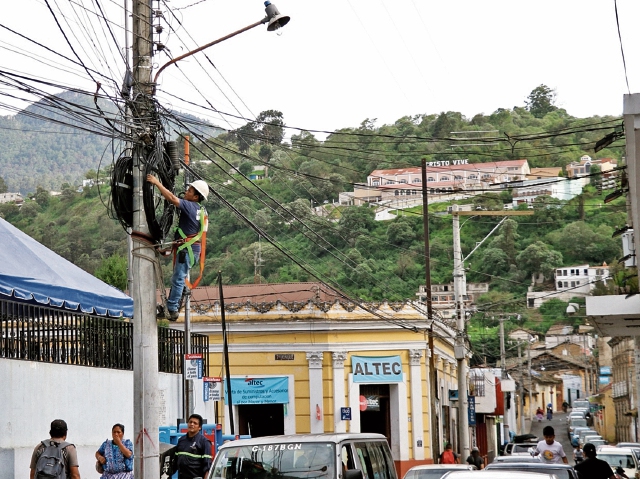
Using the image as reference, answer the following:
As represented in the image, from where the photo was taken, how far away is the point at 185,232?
12.0 metres

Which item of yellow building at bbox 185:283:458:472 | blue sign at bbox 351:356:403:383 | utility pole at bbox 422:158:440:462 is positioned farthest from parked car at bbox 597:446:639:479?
blue sign at bbox 351:356:403:383

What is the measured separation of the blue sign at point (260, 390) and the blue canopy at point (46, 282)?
16.8 m

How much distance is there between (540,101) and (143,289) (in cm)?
9999

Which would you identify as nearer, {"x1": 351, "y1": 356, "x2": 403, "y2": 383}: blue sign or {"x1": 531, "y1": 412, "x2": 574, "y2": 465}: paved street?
{"x1": 351, "y1": 356, "x2": 403, "y2": 383}: blue sign

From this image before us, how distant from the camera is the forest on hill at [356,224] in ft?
141

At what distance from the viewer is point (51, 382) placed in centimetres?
→ 1633

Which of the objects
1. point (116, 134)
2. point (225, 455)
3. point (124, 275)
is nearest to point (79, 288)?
point (116, 134)

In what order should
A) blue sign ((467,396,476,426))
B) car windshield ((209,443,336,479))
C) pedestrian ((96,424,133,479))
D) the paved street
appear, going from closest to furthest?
1. car windshield ((209,443,336,479))
2. pedestrian ((96,424,133,479))
3. blue sign ((467,396,476,426))
4. the paved street

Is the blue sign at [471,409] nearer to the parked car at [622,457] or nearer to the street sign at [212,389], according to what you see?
the parked car at [622,457]

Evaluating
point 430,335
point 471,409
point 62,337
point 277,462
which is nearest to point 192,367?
point 62,337

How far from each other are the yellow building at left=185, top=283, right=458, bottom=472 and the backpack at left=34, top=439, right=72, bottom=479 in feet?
77.8

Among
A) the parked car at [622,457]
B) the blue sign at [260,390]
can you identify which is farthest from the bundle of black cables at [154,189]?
the blue sign at [260,390]

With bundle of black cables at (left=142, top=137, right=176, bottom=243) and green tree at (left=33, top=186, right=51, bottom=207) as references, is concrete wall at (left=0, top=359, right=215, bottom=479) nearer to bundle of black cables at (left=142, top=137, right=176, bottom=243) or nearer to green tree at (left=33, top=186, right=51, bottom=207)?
bundle of black cables at (left=142, top=137, right=176, bottom=243)

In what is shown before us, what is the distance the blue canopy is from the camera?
50.3ft
